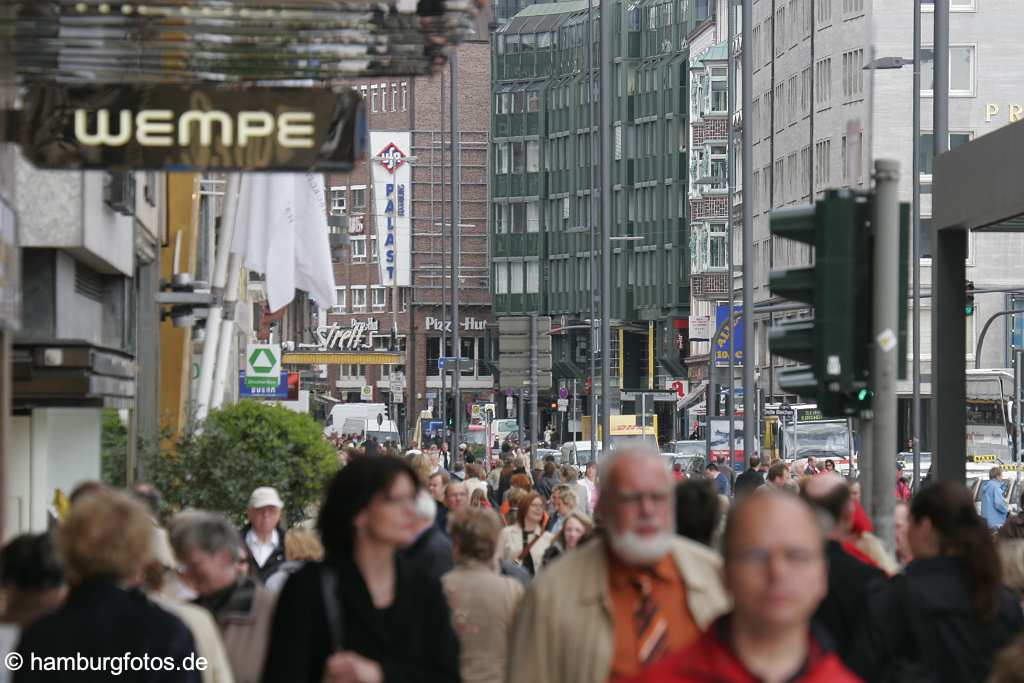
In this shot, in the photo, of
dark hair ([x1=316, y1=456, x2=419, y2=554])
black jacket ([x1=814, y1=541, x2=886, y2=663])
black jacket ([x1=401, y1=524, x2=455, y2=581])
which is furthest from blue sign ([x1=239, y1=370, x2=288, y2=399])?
dark hair ([x1=316, y1=456, x2=419, y2=554])

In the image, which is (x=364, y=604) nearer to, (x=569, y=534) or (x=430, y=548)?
(x=430, y=548)

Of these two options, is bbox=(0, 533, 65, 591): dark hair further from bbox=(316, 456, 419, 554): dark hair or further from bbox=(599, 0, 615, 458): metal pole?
bbox=(599, 0, 615, 458): metal pole

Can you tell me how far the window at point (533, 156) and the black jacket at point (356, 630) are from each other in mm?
115749

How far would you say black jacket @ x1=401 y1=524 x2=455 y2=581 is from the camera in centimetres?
1046

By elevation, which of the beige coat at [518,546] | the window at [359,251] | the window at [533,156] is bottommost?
the beige coat at [518,546]

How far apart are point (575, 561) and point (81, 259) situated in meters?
11.5

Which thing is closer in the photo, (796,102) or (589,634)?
(589,634)

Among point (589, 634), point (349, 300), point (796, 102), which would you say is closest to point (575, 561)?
point (589, 634)

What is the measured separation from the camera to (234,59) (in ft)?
36.7

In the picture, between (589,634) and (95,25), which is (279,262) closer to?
(95,25)

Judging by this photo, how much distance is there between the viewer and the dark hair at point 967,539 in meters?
7.11

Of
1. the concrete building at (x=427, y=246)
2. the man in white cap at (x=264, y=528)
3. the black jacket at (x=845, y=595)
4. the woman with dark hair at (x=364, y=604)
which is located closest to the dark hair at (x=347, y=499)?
the woman with dark hair at (x=364, y=604)

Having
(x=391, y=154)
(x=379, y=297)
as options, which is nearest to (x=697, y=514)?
(x=391, y=154)

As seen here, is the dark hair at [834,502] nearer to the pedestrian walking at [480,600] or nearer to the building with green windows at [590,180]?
the pedestrian walking at [480,600]
